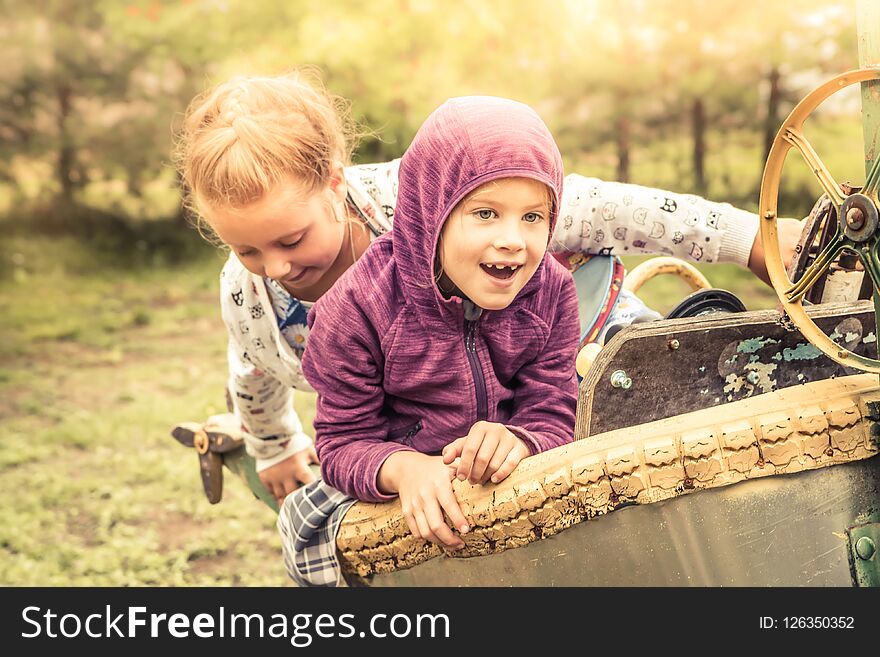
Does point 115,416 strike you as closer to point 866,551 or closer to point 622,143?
point 622,143

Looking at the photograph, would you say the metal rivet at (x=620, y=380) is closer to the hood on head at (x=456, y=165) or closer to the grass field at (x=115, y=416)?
the hood on head at (x=456, y=165)

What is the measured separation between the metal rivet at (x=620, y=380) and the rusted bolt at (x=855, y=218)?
0.35 metres

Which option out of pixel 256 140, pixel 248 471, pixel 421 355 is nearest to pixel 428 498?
pixel 421 355

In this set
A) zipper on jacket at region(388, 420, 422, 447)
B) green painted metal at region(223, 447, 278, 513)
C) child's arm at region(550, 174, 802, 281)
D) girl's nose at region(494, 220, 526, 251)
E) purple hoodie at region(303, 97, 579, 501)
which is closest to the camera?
girl's nose at region(494, 220, 526, 251)

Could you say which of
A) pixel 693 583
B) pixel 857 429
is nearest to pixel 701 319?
pixel 857 429

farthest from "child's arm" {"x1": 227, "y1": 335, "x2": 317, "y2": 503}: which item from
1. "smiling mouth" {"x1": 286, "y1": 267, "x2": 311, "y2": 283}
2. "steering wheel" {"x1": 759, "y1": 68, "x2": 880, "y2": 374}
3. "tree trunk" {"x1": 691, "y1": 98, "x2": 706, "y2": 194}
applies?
"tree trunk" {"x1": 691, "y1": 98, "x2": 706, "y2": 194}

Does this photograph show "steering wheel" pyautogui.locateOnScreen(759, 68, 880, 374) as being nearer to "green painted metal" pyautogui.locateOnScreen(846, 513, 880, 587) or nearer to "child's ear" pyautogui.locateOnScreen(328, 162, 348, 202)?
"green painted metal" pyautogui.locateOnScreen(846, 513, 880, 587)

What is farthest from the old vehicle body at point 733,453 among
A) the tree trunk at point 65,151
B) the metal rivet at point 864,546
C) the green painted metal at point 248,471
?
the tree trunk at point 65,151

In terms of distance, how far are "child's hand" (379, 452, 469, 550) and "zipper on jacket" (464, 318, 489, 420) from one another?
15 cm

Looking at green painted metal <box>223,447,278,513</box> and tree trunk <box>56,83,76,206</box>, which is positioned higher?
tree trunk <box>56,83,76,206</box>

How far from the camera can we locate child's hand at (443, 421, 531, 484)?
4.97ft

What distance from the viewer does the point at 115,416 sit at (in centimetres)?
542

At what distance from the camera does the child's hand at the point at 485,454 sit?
151 centimetres

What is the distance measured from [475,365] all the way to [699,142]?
5910mm
